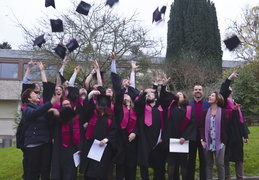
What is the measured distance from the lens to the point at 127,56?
53.0 ft

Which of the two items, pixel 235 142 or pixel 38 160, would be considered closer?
pixel 38 160

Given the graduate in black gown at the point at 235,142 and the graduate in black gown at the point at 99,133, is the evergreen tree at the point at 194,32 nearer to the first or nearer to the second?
the graduate in black gown at the point at 235,142

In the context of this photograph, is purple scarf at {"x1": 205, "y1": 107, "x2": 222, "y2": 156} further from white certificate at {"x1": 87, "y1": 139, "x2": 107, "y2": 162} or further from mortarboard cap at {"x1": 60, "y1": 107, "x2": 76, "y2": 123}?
mortarboard cap at {"x1": 60, "y1": 107, "x2": 76, "y2": 123}

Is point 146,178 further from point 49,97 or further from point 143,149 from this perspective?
point 49,97

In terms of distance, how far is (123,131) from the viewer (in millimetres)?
5527

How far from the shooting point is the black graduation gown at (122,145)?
542cm

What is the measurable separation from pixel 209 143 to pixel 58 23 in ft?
17.7

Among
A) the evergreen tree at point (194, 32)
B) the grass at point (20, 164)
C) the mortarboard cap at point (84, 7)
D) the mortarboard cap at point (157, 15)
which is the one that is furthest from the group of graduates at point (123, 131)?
the evergreen tree at point (194, 32)

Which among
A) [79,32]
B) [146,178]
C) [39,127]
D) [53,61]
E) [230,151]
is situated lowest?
[146,178]

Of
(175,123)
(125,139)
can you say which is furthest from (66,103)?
(175,123)

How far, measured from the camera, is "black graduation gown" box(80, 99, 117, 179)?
17.0 ft

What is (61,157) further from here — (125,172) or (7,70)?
(7,70)

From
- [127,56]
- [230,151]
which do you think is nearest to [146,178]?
[230,151]

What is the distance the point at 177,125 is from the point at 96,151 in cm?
159
